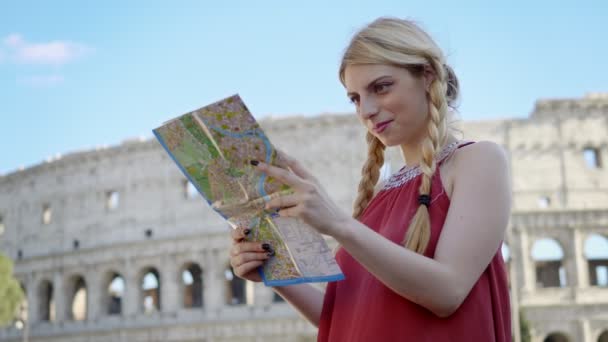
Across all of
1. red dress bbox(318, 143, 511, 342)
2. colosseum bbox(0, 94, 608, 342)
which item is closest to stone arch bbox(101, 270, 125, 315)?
colosseum bbox(0, 94, 608, 342)

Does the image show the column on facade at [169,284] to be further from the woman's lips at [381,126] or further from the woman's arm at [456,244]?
the woman's arm at [456,244]

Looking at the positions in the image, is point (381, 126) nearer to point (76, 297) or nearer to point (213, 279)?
point (213, 279)

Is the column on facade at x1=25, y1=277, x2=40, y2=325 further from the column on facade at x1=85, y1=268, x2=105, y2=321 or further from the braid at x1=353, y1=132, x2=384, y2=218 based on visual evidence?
the braid at x1=353, y1=132, x2=384, y2=218

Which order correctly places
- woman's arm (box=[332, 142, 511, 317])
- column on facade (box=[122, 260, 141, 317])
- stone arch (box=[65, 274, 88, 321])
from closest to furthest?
woman's arm (box=[332, 142, 511, 317]) < column on facade (box=[122, 260, 141, 317]) < stone arch (box=[65, 274, 88, 321])

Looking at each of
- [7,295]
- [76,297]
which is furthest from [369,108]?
[76,297]

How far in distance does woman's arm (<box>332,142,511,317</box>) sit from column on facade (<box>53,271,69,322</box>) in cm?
4388

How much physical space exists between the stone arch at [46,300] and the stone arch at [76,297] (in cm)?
117

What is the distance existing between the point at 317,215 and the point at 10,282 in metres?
35.9

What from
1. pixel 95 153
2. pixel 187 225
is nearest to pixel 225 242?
pixel 187 225

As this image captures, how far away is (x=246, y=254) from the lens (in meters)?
2.71

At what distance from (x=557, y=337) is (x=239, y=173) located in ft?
126

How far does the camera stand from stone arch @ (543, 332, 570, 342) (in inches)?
1446

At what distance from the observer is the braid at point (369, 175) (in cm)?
307

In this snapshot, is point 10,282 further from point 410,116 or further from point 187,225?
point 410,116
